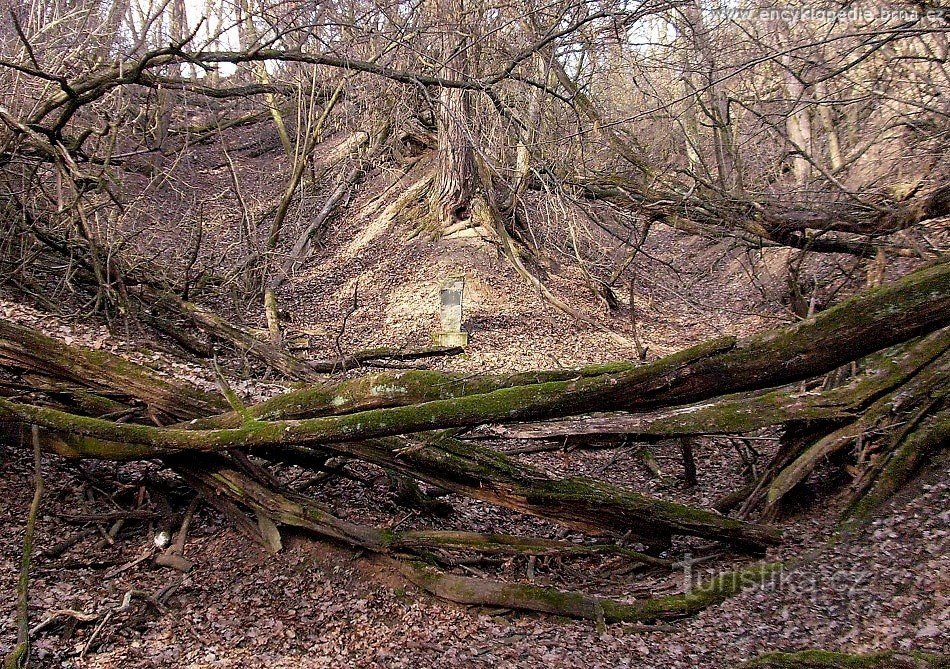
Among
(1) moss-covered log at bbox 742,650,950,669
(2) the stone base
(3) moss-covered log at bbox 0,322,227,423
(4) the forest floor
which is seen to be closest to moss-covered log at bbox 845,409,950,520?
(4) the forest floor

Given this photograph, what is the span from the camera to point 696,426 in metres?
5.88

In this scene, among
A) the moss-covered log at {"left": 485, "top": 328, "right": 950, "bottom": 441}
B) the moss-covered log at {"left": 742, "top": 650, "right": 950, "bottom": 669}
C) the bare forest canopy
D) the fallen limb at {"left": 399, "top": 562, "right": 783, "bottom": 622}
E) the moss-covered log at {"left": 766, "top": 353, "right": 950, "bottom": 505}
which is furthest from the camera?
the moss-covered log at {"left": 766, "top": 353, "right": 950, "bottom": 505}

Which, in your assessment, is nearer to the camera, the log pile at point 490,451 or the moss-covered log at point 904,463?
the log pile at point 490,451

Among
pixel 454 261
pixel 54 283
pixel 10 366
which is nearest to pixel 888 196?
pixel 454 261

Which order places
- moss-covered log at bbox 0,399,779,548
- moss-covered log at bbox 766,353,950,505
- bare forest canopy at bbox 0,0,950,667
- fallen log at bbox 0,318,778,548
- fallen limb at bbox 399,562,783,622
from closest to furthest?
bare forest canopy at bbox 0,0,950,667 < fallen limb at bbox 399,562,783,622 < moss-covered log at bbox 0,399,779,548 < fallen log at bbox 0,318,778,548 < moss-covered log at bbox 766,353,950,505

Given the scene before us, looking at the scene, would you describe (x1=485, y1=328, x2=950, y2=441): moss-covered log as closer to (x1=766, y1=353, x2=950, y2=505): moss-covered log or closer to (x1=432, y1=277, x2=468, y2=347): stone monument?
(x1=766, y1=353, x2=950, y2=505): moss-covered log

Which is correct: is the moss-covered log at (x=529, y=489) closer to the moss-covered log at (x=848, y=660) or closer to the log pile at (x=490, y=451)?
the log pile at (x=490, y=451)

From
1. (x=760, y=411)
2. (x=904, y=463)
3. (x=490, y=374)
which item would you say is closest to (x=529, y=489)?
(x=490, y=374)

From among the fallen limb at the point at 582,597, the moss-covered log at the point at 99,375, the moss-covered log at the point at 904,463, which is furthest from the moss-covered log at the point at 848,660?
the moss-covered log at the point at 99,375

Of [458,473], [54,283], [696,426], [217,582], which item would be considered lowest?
[217,582]

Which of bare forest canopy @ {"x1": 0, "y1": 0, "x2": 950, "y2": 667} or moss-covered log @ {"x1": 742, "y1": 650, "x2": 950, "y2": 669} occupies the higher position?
bare forest canopy @ {"x1": 0, "y1": 0, "x2": 950, "y2": 667}

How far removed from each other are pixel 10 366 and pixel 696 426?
5.65m

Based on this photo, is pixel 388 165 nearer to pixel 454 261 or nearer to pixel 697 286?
pixel 454 261

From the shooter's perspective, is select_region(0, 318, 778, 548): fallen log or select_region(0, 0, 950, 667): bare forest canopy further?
select_region(0, 318, 778, 548): fallen log
